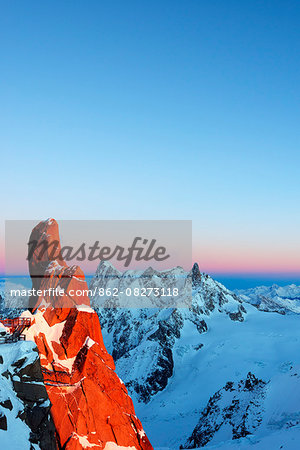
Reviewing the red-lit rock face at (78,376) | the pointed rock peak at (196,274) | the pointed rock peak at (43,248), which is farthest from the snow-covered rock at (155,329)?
the pointed rock peak at (43,248)

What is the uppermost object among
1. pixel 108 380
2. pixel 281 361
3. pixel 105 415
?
pixel 108 380

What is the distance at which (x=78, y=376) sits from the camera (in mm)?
35969

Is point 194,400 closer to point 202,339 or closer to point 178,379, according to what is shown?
point 178,379

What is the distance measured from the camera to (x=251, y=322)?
161m

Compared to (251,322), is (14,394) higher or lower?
higher

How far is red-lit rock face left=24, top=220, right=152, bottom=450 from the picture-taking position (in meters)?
33.0

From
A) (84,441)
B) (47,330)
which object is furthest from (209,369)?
(84,441)

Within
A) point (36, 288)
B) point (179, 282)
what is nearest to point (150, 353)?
point (179, 282)

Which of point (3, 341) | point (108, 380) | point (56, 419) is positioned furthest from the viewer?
point (108, 380)

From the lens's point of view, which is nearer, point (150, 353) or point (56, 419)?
point (56, 419)

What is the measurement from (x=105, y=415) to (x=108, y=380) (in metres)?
3.66

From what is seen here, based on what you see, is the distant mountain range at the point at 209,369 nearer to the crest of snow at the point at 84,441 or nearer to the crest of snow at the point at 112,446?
the crest of snow at the point at 112,446

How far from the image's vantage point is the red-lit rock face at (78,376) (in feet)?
108

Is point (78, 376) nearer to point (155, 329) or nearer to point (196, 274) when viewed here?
point (155, 329)
